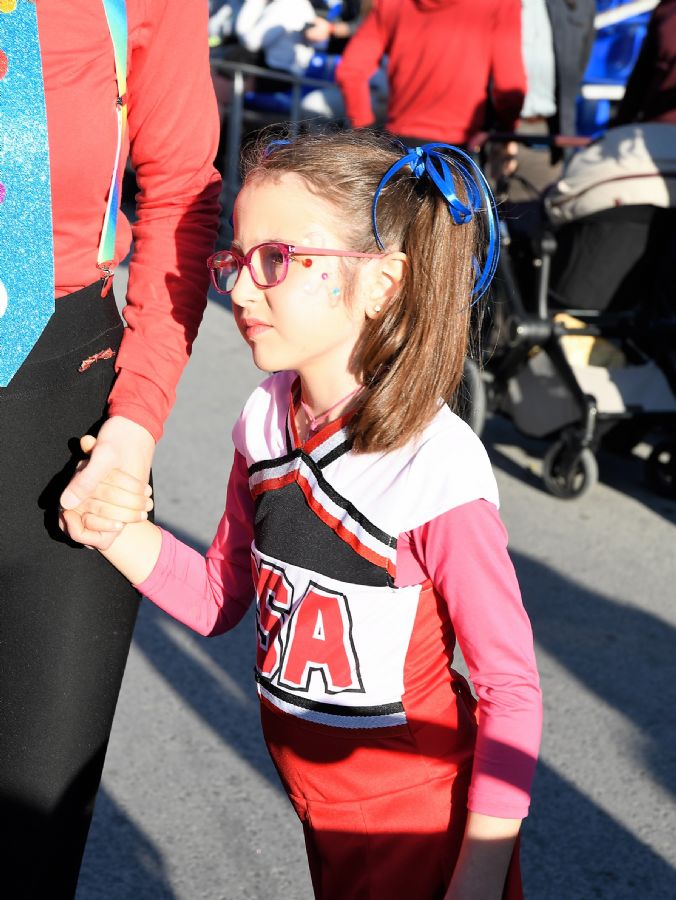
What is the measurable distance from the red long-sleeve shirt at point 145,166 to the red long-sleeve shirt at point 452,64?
4.24m

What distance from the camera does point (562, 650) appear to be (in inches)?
145

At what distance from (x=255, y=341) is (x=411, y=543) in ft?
1.04

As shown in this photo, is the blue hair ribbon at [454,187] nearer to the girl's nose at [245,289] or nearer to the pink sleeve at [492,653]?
the girl's nose at [245,289]

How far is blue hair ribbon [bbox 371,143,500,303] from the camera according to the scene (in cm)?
152

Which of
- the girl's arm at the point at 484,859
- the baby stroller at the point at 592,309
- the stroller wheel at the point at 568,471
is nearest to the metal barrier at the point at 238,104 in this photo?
the baby stroller at the point at 592,309

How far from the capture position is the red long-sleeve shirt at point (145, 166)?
4.97ft

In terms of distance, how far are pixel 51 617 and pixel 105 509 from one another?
0.18 m

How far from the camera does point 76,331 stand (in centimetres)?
158

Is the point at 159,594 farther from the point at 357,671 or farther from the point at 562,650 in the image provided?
the point at 562,650

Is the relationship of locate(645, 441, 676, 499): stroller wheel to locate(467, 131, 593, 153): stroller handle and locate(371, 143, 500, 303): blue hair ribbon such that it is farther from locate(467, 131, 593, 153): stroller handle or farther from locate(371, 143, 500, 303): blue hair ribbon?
locate(371, 143, 500, 303): blue hair ribbon

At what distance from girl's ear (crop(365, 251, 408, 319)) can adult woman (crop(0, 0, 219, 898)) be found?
0.29 meters

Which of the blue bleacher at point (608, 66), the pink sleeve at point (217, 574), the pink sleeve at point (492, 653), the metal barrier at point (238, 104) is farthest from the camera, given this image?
the metal barrier at point (238, 104)

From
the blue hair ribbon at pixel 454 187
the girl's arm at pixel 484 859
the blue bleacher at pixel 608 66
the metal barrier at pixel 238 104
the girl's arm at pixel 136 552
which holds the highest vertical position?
the blue hair ribbon at pixel 454 187

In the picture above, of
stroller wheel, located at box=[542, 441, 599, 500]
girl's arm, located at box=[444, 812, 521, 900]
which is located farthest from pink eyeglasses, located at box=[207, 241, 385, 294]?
stroller wheel, located at box=[542, 441, 599, 500]
